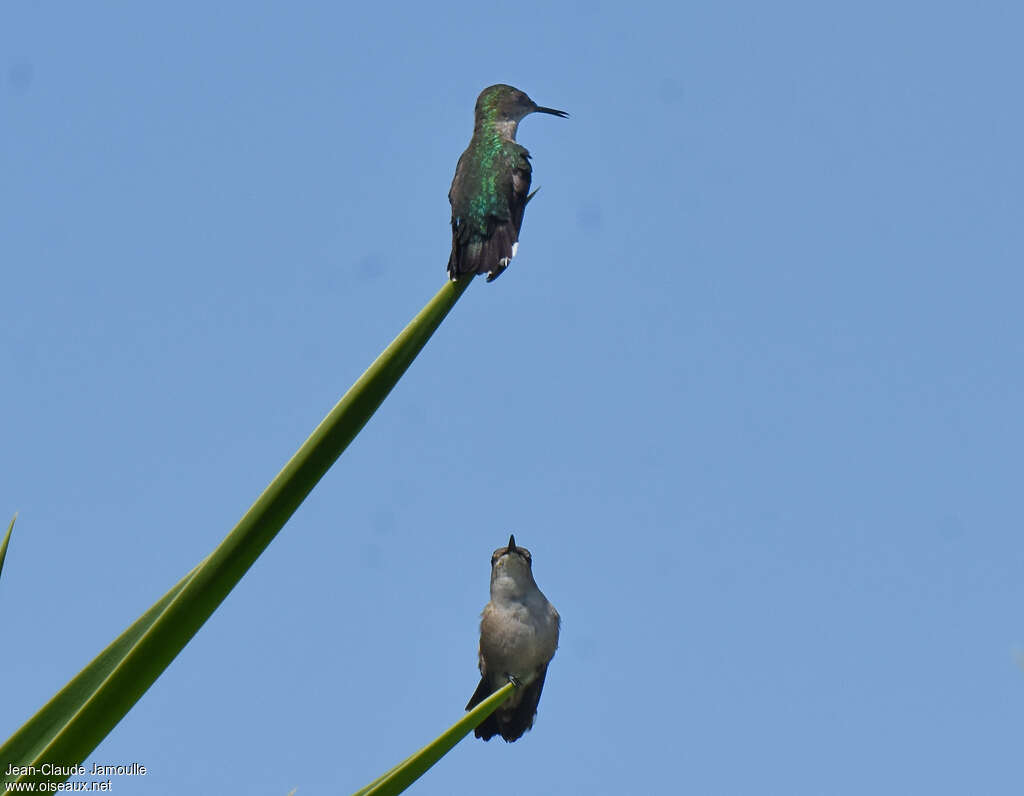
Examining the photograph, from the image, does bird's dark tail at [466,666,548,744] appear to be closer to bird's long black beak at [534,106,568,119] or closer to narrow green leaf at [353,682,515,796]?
bird's long black beak at [534,106,568,119]

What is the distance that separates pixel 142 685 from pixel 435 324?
77 centimetres

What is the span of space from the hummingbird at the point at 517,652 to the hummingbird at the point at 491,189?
247 cm

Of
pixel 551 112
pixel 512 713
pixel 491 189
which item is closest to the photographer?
pixel 491 189

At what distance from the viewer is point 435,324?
2.34 m

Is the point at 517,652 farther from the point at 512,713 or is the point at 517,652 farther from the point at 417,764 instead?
the point at 417,764

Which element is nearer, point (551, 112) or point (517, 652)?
point (517, 652)

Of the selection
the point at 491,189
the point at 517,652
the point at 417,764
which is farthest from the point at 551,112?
the point at 417,764

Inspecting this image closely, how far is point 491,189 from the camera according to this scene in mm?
7398

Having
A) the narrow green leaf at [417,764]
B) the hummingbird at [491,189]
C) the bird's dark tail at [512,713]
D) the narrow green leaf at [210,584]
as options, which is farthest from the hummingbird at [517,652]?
the narrow green leaf at [210,584]

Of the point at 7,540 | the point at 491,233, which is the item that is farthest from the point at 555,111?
the point at 7,540

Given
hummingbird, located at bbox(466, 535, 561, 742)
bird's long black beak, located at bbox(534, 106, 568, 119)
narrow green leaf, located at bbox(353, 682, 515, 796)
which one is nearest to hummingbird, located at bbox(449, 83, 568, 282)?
bird's long black beak, located at bbox(534, 106, 568, 119)

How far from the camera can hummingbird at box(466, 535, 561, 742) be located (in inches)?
315

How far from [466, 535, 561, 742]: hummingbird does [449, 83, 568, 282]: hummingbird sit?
2466 mm

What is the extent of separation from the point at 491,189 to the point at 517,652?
272cm
